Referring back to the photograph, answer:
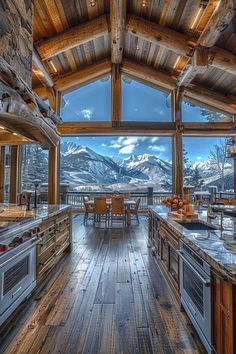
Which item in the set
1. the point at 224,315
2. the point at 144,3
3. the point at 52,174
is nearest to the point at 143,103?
the point at 144,3

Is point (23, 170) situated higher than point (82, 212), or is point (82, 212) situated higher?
point (23, 170)

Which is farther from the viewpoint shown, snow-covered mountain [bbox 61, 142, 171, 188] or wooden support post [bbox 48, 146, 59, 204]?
snow-covered mountain [bbox 61, 142, 171, 188]

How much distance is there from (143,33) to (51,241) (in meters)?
5.08

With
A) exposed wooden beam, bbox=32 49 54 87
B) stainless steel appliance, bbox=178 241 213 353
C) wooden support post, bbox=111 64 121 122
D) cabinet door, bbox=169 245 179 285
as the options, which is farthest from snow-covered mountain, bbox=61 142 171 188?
stainless steel appliance, bbox=178 241 213 353

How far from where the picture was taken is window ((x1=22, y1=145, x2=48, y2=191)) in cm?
805

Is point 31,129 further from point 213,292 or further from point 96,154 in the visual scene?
point 96,154

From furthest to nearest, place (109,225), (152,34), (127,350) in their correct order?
(109,225) → (152,34) → (127,350)

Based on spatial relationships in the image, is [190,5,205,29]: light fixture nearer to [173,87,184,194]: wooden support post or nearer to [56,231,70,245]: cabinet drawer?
[173,87,184,194]: wooden support post

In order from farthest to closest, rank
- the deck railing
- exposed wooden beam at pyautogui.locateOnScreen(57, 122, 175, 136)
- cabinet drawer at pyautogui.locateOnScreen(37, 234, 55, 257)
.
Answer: the deck railing, exposed wooden beam at pyautogui.locateOnScreen(57, 122, 175, 136), cabinet drawer at pyautogui.locateOnScreen(37, 234, 55, 257)

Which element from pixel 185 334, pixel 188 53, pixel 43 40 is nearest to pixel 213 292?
pixel 185 334

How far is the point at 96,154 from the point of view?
9.72 meters

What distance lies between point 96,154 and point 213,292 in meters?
8.61

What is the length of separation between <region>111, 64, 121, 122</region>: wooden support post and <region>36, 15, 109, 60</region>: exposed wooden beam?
2.14 metres

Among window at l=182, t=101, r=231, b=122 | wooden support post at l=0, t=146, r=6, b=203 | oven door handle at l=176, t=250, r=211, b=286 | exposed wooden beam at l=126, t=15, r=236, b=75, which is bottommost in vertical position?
oven door handle at l=176, t=250, r=211, b=286
